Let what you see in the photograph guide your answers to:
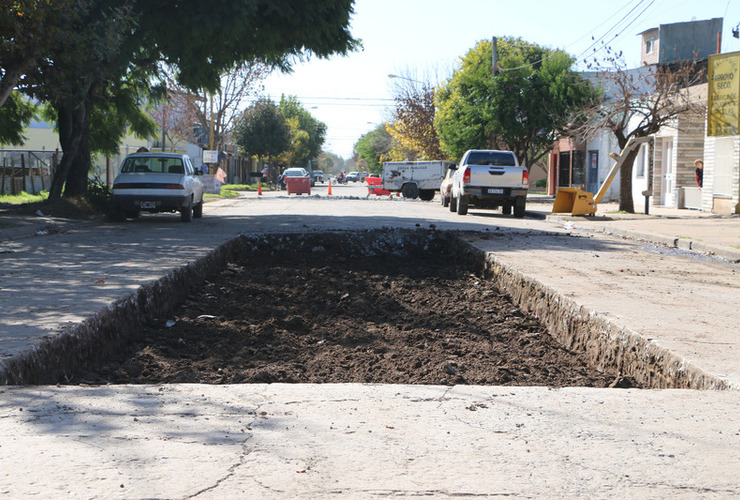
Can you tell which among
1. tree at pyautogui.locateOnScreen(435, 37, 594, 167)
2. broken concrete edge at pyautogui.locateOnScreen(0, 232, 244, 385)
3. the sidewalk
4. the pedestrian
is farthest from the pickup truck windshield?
broken concrete edge at pyautogui.locateOnScreen(0, 232, 244, 385)

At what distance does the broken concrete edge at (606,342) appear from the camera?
516cm

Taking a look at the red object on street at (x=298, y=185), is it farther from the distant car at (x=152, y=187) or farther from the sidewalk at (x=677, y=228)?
the distant car at (x=152, y=187)

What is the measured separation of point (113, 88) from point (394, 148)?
183ft

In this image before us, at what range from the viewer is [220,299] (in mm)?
9672

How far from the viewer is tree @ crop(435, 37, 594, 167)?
130 ft

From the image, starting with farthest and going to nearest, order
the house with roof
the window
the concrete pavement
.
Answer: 1. the window
2. the house with roof
3. the concrete pavement

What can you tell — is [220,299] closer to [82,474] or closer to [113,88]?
[82,474]

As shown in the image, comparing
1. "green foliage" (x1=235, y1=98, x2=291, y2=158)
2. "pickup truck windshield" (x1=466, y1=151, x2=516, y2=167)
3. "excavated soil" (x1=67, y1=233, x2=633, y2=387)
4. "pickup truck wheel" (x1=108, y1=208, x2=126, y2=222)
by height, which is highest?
"green foliage" (x1=235, y1=98, x2=291, y2=158)

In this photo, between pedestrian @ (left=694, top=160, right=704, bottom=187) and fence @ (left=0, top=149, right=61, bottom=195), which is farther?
fence @ (left=0, top=149, right=61, bottom=195)

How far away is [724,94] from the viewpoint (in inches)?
854

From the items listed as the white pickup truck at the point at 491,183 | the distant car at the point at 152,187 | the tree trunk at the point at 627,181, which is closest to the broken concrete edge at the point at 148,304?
the distant car at the point at 152,187

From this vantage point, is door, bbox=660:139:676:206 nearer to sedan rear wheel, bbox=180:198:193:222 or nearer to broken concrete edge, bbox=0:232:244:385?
sedan rear wheel, bbox=180:198:193:222

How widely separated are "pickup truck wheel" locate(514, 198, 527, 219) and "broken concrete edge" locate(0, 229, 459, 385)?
9309 millimetres

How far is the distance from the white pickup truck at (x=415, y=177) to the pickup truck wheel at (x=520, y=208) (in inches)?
627
